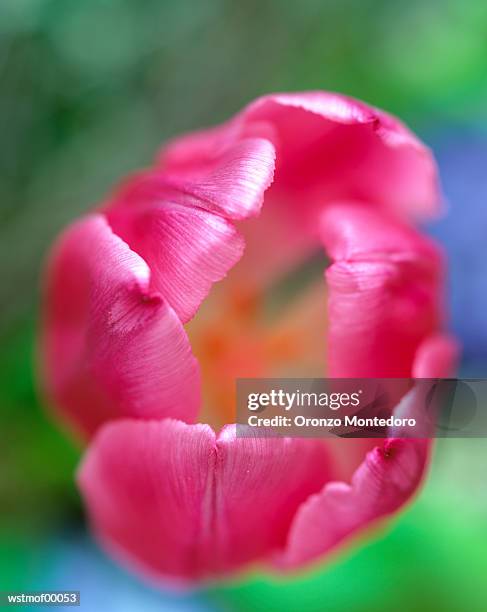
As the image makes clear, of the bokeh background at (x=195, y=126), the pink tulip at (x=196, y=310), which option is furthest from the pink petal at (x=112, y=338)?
the bokeh background at (x=195, y=126)

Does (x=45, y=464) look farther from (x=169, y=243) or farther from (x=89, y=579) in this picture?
(x=169, y=243)

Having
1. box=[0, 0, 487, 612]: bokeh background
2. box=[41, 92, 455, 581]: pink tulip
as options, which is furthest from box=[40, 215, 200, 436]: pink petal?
box=[0, 0, 487, 612]: bokeh background

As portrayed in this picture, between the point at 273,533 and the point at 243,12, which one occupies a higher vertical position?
the point at 243,12

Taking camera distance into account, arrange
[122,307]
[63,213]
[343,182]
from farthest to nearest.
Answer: [63,213] < [343,182] < [122,307]

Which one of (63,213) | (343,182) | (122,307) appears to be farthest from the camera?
(63,213)

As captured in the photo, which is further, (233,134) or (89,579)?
(89,579)

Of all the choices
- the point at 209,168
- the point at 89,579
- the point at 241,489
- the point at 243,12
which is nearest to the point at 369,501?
the point at 241,489
